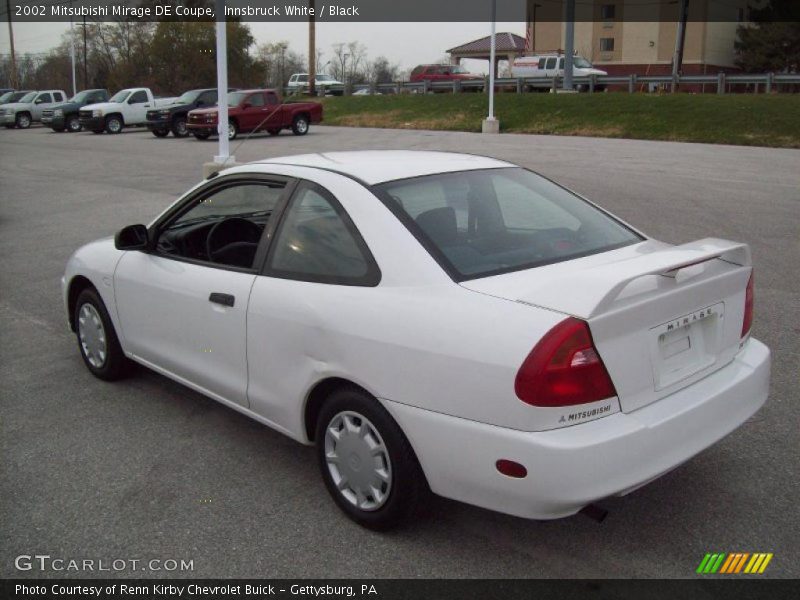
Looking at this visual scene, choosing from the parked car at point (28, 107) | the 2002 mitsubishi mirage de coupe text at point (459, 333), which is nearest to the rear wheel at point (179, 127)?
the parked car at point (28, 107)

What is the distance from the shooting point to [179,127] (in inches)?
1278

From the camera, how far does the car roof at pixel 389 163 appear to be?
12.5 feet

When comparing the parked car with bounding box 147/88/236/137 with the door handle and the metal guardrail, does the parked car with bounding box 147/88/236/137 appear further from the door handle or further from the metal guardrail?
the door handle

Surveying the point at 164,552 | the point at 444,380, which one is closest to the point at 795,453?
the point at 444,380

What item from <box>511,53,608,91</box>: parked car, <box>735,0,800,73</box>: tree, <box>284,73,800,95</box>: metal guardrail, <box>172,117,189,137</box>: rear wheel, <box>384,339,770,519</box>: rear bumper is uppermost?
<box>735,0,800,73</box>: tree

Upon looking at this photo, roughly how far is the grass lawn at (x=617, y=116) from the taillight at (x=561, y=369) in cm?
2340

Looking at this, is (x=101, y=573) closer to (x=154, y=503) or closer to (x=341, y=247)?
(x=154, y=503)

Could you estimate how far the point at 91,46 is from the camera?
218 ft

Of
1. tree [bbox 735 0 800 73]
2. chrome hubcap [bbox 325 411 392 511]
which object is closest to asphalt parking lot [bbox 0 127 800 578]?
chrome hubcap [bbox 325 411 392 511]

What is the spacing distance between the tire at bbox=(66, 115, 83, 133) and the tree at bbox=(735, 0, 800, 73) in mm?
47030

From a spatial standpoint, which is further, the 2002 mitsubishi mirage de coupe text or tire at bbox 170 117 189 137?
tire at bbox 170 117 189 137

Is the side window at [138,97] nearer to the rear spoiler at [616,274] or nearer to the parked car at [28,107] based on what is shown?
the parked car at [28,107]

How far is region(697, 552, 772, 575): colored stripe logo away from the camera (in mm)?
A: 3070
